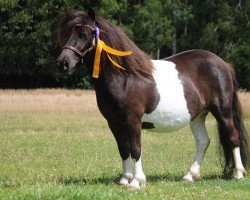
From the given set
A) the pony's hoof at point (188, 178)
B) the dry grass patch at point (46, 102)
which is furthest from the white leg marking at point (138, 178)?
the dry grass patch at point (46, 102)

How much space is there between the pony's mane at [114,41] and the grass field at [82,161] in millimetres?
1582

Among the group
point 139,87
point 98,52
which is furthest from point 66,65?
point 139,87

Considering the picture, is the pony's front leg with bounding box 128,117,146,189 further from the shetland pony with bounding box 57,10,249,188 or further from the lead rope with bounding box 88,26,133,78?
the lead rope with bounding box 88,26,133,78

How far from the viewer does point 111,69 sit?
799 cm

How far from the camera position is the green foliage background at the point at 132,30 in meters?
37.8

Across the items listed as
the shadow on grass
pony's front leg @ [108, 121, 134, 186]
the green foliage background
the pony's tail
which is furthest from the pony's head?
the green foliage background

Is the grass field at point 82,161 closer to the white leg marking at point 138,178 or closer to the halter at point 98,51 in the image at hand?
the white leg marking at point 138,178

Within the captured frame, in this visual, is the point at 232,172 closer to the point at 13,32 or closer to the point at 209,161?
the point at 209,161

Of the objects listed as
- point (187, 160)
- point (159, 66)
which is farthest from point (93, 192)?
point (187, 160)

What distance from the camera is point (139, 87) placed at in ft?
26.3

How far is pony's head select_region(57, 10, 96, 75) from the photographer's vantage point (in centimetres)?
767

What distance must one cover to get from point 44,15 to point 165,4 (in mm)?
9756

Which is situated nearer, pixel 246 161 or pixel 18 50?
pixel 246 161

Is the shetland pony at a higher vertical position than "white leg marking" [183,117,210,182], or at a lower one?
higher
